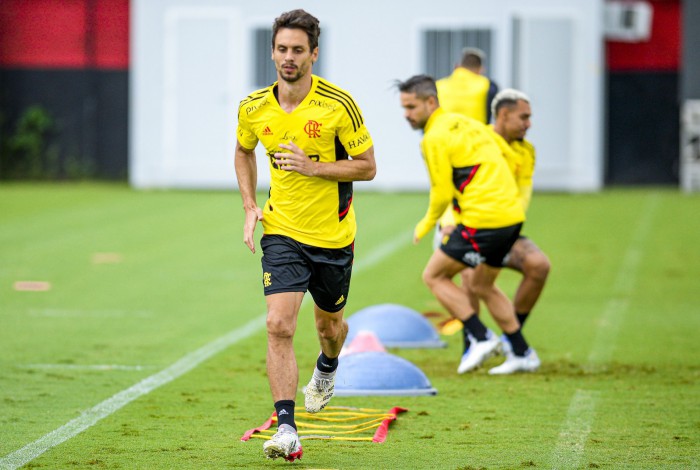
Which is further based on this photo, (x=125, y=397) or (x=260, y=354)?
(x=260, y=354)

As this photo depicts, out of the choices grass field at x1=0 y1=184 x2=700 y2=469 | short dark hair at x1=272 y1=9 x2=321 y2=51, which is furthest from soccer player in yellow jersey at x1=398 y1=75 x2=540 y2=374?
short dark hair at x1=272 y1=9 x2=321 y2=51

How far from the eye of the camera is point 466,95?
10.9m

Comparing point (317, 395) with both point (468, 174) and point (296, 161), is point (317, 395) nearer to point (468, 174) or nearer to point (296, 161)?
point (296, 161)

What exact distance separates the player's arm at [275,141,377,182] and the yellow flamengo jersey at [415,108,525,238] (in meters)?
2.10

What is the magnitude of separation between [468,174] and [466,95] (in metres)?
2.06

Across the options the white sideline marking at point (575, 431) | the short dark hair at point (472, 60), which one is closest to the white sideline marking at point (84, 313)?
the short dark hair at point (472, 60)

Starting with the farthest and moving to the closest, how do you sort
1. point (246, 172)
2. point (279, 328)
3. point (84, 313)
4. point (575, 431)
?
point (84, 313), point (575, 431), point (246, 172), point (279, 328)

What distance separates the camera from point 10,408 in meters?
7.76

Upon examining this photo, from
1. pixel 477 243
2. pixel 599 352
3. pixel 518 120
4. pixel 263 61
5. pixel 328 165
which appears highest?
pixel 263 61

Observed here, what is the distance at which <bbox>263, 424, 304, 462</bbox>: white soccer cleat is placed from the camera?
6.02 meters

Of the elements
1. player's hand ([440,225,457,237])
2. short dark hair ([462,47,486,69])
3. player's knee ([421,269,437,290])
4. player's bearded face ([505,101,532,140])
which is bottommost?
player's knee ([421,269,437,290])

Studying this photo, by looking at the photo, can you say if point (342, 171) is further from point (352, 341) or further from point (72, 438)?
point (352, 341)

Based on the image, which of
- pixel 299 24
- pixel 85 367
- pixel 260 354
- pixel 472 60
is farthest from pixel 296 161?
pixel 472 60

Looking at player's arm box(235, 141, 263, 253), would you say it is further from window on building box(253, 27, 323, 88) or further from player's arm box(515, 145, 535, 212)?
window on building box(253, 27, 323, 88)
